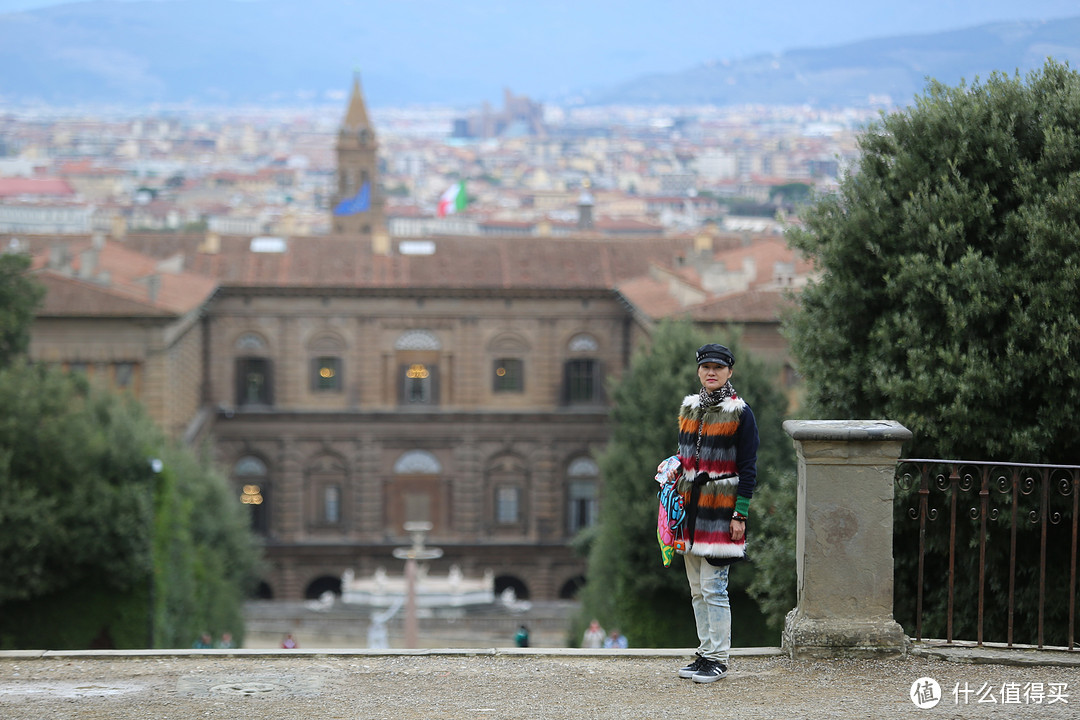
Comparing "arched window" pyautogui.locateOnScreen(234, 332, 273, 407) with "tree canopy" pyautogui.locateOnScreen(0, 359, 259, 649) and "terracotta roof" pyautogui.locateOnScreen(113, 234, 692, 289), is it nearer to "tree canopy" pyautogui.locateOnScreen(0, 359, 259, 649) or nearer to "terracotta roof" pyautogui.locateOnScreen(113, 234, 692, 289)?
"terracotta roof" pyautogui.locateOnScreen(113, 234, 692, 289)

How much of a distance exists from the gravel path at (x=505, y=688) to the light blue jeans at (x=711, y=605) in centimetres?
24

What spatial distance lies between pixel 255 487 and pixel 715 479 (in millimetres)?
46384

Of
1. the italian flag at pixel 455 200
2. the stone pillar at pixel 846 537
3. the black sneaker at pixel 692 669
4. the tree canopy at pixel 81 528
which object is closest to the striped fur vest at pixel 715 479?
the stone pillar at pixel 846 537

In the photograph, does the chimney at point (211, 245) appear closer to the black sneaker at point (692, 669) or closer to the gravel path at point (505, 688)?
the gravel path at point (505, 688)

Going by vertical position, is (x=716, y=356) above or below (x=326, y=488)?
above

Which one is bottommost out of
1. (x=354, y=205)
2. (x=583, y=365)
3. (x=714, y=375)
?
(x=583, y=365)

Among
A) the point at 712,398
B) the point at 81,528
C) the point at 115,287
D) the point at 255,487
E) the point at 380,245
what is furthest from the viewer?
the point at 380,245

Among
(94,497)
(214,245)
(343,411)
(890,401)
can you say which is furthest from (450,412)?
(890,401)

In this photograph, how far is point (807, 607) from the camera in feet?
37.4

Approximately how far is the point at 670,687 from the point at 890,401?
6.92 meters

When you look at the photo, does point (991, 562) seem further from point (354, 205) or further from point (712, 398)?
point (354, 205)

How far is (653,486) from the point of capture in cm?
3338

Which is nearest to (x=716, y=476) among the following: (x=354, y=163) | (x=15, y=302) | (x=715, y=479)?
(x=715, y=479)

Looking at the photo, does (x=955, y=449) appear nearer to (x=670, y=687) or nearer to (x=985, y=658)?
(x=985, y=658)
